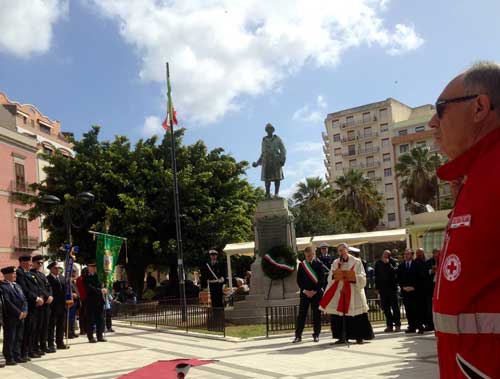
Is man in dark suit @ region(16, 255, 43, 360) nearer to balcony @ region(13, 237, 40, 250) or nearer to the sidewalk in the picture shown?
the sidewalk

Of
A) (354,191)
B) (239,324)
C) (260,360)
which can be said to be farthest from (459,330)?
(354,191)

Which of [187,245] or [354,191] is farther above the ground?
[354,191]

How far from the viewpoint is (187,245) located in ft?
106

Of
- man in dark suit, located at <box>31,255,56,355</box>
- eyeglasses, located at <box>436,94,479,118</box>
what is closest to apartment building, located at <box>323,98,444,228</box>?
man in dark suit, located at <box>31,255,56,355</box>

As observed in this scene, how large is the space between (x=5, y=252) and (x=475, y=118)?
1688 inches

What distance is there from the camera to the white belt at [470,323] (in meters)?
1.64

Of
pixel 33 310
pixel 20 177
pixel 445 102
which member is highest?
pixel 20 177

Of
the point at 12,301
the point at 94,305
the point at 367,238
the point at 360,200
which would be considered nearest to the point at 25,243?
the point at 367,238

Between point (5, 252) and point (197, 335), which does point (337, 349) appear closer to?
point (197, 335)

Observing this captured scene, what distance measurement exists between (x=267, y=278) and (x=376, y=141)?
242 feet

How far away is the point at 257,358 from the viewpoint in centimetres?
1045

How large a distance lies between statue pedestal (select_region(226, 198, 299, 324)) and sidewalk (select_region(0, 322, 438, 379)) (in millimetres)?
3313

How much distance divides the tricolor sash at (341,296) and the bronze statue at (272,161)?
23.7 ft

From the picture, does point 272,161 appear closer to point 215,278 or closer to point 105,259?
point 215,278
